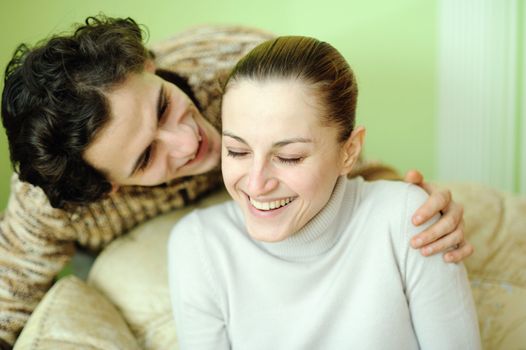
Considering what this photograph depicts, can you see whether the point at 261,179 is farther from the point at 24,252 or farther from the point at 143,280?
the point at 24,252

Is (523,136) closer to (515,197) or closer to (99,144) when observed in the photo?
(515,197)

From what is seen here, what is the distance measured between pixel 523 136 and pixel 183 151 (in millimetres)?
1577

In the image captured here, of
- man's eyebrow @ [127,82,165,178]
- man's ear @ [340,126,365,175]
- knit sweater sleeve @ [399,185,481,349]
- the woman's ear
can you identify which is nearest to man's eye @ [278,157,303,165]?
man's ear @ [340,126,365,175]

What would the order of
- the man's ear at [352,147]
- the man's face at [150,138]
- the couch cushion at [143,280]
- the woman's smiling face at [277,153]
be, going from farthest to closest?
the couch cushion at [143,280], the man's face at [150,138], the man's ear at [352,147], the woman's smiling face at [277,153]

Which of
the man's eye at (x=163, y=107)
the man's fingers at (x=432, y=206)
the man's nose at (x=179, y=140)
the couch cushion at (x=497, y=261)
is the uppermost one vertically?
the man's eye at (x=163, y=107)

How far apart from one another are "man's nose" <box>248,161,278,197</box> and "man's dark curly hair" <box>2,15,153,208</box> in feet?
1.26

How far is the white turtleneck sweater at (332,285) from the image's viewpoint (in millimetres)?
1178

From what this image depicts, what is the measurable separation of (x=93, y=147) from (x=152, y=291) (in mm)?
484

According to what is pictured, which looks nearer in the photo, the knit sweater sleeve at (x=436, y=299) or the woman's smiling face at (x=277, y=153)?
the woman's smiling face at (x=277, y=153)

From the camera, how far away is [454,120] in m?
2.44

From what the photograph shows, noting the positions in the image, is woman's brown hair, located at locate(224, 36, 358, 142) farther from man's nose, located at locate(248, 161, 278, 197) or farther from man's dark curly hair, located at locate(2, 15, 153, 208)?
man's dark curly hair, located at locate(2, 15, 153, 208)

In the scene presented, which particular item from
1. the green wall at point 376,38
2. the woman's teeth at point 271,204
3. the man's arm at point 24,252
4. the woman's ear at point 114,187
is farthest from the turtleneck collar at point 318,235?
the green wall at point 376,38

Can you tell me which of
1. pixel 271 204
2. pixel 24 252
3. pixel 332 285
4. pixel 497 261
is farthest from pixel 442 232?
pixel 24 252

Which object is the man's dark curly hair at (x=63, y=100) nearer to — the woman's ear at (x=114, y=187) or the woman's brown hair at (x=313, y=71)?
the woman's ear at (x=114, y=187)
